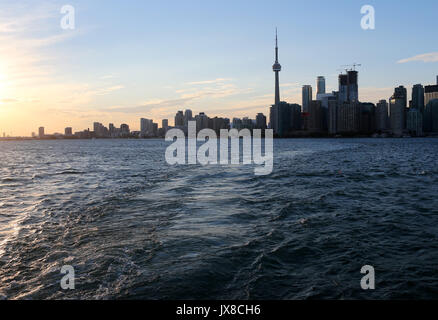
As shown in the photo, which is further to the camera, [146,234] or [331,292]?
[146,234]

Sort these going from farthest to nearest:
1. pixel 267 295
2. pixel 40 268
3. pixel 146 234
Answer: pixel 146 234 < pixel 40 268 < pixel 267 295

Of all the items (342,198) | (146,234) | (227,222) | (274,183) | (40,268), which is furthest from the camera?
(274,183)

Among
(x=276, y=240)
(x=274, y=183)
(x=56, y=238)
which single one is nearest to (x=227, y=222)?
(x=276, y=240)

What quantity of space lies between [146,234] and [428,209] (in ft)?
47.9

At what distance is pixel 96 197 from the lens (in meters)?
23.6

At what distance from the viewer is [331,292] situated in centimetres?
893

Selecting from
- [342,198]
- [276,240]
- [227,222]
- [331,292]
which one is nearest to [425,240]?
[276,240]

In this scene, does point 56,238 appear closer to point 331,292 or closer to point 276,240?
point 276,240

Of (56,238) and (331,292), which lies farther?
(56,238)

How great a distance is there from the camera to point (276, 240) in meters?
13.3
